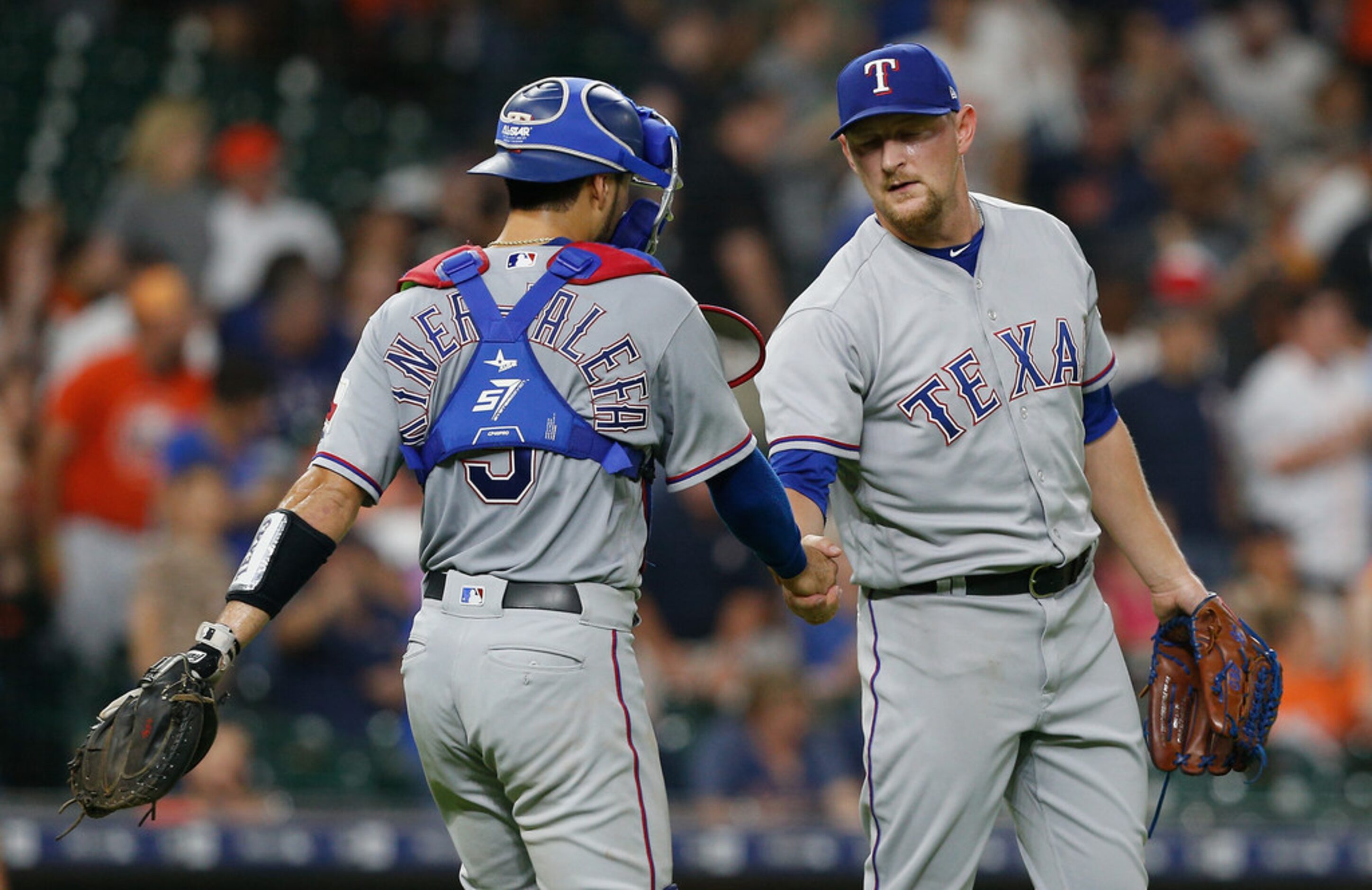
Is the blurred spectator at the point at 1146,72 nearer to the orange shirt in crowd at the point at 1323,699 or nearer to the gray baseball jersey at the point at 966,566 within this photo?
the orange shirt in crowd at the point at 1323,699

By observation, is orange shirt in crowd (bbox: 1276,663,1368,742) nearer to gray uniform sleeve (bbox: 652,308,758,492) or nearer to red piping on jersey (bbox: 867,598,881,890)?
red piping on jersey (bbox: 867,598,881,890)

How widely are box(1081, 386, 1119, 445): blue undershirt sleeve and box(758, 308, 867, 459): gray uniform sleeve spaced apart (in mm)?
515

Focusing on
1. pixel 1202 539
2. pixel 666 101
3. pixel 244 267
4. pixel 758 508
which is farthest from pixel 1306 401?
pixel 758 508

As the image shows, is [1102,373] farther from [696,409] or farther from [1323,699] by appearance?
[1323,699]

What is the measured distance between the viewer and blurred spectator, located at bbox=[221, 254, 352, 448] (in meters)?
7.59

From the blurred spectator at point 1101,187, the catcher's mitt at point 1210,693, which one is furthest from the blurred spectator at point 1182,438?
the catcher's mitt at point 1210,693

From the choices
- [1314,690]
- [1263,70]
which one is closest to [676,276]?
[1314,690]

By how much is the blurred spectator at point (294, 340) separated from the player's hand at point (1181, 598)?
4380mm

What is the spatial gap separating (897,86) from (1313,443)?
15.9 ft

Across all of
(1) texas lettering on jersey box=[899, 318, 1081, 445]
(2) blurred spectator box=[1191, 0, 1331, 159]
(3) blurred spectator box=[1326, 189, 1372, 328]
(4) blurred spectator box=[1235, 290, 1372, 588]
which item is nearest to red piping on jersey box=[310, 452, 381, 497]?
(1) texas lettering on jersey box=[899, 318, 1081, 445]

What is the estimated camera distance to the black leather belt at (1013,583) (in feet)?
11.9

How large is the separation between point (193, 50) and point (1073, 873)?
7.62m

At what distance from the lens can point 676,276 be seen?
27.9ft

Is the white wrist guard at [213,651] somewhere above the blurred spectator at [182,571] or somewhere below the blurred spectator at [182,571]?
above
